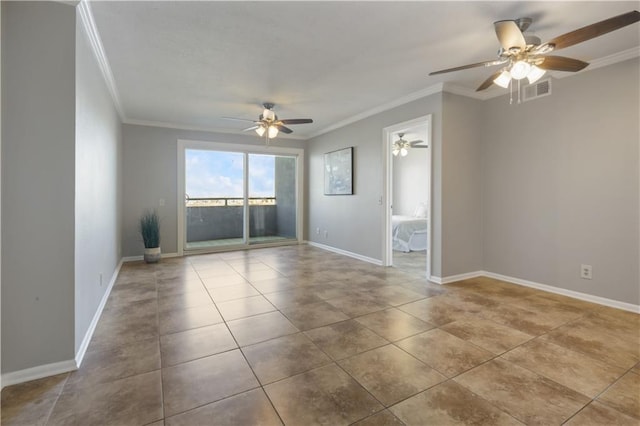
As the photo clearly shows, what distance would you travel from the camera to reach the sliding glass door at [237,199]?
6.13 m

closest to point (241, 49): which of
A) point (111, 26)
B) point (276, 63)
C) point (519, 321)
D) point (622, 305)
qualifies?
point (276, 63)

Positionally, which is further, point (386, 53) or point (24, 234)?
point (386, 53)

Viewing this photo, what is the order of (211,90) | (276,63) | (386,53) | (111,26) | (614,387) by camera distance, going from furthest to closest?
(211,90) → (276,63) → (386,53) → (111,26) → (614,387)

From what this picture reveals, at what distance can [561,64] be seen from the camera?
2.45 metres

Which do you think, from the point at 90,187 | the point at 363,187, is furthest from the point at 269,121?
the point at 90,187

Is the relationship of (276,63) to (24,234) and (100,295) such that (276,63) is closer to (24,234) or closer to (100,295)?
(24,234)

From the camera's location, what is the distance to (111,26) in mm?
2467

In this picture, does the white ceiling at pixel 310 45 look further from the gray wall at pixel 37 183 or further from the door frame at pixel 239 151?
the door frame at pixel 239 151

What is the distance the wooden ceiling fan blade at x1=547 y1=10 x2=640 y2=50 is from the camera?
5.76 feet

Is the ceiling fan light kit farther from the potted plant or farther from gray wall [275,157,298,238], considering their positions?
the potted plant

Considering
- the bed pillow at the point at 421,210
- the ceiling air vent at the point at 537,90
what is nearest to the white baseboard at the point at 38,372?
the ceiling air vent at the point at 537,90

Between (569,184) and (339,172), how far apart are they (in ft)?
11.6

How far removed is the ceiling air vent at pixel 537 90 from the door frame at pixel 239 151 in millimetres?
4455

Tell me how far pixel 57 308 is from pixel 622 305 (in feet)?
16.3
